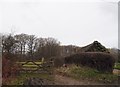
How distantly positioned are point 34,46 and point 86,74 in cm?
354

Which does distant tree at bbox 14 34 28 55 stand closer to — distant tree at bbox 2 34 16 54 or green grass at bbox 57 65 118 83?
distant tree at bbox 2 34 16 54

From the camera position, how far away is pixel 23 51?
411 inches

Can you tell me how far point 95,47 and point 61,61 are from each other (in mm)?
2303

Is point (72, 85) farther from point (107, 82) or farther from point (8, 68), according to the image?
point (8, 68)

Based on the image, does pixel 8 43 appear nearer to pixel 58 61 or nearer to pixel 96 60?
pixel 58 61

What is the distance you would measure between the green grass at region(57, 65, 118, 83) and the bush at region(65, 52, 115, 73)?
0.38 m

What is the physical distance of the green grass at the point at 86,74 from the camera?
8.54 metres

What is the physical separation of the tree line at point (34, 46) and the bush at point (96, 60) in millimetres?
1324

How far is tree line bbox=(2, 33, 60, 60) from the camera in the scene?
401 inches

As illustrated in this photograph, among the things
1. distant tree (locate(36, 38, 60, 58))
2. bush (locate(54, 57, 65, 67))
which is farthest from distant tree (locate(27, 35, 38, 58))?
bush (locate(54, 57, 65, 67))

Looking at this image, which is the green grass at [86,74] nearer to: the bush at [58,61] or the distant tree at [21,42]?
the bush at [58,61]

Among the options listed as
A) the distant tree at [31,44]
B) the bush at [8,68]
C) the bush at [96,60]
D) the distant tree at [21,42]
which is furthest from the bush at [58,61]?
the bush at [8,68]

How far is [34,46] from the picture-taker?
458 inches

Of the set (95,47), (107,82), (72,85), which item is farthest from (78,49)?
(72,85)
